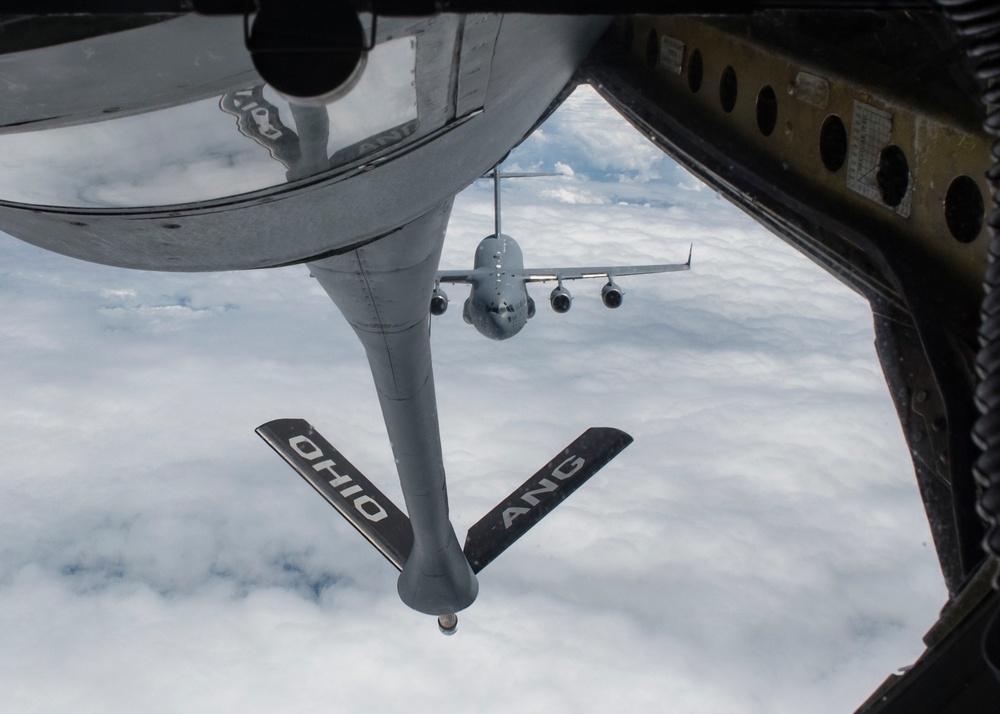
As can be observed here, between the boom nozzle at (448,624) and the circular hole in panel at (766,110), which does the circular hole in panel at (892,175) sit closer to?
the circular hole in panel at (766,110)

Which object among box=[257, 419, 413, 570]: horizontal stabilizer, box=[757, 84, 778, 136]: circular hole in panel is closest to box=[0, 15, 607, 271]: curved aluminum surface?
box=[757, 84, 778, 136]: circular hole in panel

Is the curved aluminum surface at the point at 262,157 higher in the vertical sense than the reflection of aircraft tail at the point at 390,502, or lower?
higher

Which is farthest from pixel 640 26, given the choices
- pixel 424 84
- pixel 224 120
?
pixel 224 120

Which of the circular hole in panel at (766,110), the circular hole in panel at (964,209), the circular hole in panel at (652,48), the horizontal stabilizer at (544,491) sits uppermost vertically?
the circular hole in panel at (652,48)

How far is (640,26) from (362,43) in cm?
396

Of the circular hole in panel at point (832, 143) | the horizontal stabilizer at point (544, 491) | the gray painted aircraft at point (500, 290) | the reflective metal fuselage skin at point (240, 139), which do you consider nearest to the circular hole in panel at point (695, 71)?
the reflective metal fuselage skin at point (240, 139)

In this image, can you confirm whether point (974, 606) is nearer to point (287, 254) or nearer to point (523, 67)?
point (523, 67)

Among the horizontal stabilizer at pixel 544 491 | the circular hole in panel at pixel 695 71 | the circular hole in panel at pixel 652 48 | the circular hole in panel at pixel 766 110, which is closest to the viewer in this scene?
the circular hole in panel at pixel 766 110

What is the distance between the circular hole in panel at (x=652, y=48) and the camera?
4703mm

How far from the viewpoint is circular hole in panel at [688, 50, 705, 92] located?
423cm

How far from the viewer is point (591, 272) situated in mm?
27750

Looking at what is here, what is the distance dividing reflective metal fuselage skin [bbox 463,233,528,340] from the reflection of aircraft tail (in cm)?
1350

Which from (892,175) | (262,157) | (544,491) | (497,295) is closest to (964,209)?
(892,175)

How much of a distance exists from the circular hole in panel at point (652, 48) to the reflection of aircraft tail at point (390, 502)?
660cm
